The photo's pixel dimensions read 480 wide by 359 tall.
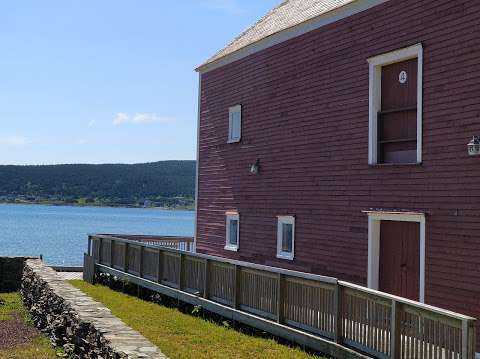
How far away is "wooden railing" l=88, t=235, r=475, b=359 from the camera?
8.47 metres

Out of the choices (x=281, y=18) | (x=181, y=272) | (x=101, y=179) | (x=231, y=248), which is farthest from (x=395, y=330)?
(x=101, y=179)

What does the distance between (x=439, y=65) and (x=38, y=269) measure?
10968 mm

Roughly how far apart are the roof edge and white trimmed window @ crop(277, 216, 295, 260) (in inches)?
179

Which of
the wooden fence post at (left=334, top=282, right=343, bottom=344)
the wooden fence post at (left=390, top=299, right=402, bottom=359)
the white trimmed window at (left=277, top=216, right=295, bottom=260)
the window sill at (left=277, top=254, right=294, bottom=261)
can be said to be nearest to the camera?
the wooden fence post at (left=390, top=299, right=402, bottom=359)

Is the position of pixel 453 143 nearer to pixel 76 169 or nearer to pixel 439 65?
pixel 439 65

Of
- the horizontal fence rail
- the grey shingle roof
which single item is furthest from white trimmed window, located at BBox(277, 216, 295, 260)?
the horizontal fence rail

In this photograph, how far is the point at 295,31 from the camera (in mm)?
16969

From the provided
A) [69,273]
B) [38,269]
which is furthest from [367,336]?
[69,273]

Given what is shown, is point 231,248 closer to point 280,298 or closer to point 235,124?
point 235,124

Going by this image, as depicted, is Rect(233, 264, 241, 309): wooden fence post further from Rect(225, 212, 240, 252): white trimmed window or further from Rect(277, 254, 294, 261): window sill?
Rect(225, 212, 240, 252): white trimmed window

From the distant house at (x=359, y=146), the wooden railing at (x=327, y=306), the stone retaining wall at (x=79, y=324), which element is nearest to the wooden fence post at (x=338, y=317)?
the wooden railing at (x=327, y=306)

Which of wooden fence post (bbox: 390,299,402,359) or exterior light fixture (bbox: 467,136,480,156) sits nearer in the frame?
wooden fence post (bbox: 390,299,402,359)

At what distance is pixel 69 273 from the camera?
25.2 meters

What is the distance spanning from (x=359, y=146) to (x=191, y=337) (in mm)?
5287
